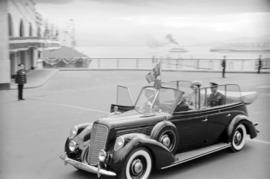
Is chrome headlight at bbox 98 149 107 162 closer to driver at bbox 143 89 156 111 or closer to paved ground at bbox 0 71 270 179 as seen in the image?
paved ground at bbox 0 71 270 179

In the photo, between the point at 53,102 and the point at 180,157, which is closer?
the point at 180,157

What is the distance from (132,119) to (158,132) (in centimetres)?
36

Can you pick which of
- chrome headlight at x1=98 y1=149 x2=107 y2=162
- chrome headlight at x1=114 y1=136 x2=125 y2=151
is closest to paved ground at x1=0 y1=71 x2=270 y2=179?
chrome headlight at x1=98 y1=149 x2=107 y2=162

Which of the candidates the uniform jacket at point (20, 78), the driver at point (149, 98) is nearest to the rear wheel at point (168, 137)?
the driver at point (149, 98)

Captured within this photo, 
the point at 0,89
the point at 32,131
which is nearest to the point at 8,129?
the point at 32,131

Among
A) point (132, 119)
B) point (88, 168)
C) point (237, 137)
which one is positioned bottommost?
point (88, 168)

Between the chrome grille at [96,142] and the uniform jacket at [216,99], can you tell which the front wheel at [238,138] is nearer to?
the uniform jacket at [216,99]

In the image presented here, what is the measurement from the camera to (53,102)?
10477 millimetres

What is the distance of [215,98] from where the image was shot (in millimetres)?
5320

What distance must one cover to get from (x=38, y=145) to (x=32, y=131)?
1.05 metres

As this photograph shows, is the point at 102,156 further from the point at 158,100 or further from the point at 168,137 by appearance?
the point at 158,100

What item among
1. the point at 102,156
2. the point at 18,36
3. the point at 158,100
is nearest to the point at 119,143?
the point at 102,156

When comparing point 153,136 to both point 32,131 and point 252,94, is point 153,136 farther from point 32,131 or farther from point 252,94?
point 32,131

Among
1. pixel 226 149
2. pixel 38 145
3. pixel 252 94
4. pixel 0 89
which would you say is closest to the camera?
pixel 226 149
